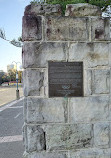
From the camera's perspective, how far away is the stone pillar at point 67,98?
2.81 metres

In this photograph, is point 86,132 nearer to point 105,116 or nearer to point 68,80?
point 105,116

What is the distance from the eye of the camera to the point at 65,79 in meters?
2.89

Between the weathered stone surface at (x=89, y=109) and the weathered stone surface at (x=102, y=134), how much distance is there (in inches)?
5.6

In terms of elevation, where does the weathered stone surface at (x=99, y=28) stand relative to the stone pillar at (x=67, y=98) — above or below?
above

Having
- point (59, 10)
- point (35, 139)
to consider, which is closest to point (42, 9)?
point (59, 10)

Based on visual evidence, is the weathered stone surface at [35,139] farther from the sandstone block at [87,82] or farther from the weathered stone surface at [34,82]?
the sandstone block at [87,82]

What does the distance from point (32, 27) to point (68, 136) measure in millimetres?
2321

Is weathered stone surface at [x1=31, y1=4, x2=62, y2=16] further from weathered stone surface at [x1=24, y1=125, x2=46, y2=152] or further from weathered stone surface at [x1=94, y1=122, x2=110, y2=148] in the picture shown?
weathered stone surface at [x1=94, y1=122, x2=110, y2=148]

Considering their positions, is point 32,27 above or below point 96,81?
above

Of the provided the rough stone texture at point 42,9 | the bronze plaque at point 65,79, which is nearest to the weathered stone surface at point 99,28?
the bronze plaque at point 65,79

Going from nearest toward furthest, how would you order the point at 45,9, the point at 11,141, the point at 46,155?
1. the point at 46,155
2. the point at 45,9
3. the point at 11,141

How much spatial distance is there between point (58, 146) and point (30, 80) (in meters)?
1.46

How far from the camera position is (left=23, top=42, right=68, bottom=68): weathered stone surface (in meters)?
2.81

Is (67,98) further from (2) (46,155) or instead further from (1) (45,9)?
(1) (45,9)
